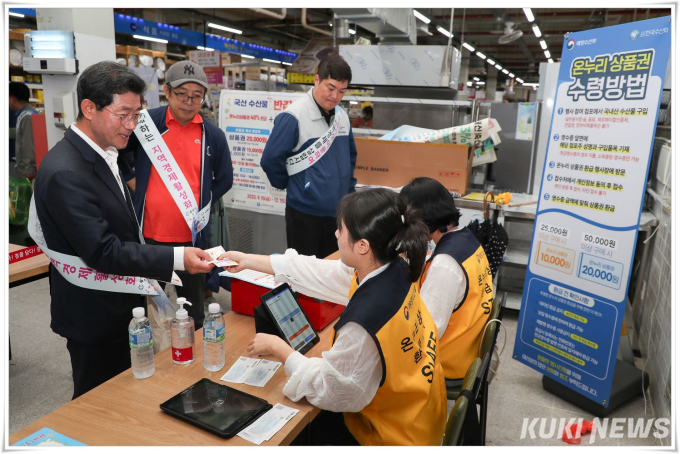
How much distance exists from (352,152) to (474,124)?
1181 mm

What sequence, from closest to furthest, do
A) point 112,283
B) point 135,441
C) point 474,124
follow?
point 135,441 < point 112,283 < point 474,124

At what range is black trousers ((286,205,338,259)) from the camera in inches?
128

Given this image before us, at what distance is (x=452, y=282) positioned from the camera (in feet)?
6.03

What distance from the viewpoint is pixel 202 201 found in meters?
2.68

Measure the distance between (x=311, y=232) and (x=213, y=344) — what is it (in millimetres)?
1758

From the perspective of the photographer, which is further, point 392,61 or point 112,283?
point 392,61

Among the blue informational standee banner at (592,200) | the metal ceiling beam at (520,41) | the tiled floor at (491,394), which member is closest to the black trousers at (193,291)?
the tiled floor at (491,394)

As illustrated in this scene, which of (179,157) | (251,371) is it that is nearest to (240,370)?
(251,371)

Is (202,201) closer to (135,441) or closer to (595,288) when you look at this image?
(135,441)

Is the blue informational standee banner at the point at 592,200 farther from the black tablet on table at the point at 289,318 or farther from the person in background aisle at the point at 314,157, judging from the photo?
the black tablet on table at the point at 289,318

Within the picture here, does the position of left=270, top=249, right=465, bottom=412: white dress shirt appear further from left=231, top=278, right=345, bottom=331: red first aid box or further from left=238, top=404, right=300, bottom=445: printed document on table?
left=231, top=278, right=345, bottom=331: red first aid box

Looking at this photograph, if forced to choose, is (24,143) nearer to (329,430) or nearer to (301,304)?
(301,304)

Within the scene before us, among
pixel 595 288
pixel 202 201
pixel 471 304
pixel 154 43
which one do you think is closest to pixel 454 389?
pixel 471 304

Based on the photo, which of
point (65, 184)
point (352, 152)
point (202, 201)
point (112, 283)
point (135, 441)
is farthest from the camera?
point (352, 152)
